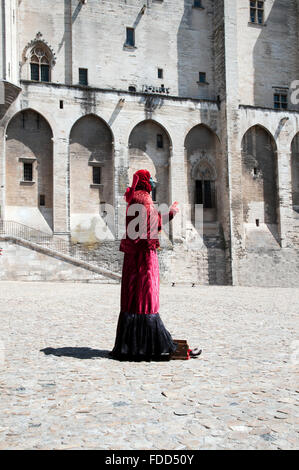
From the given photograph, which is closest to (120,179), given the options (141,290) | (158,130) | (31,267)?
(158,130)

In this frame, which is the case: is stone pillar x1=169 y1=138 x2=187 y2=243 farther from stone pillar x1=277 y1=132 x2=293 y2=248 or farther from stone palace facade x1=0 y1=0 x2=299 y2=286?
stone pillar x1=277 y1=132 x2=293 y2=248

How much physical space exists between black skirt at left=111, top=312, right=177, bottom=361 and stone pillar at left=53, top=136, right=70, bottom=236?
21.5 m

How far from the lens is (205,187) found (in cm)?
3105

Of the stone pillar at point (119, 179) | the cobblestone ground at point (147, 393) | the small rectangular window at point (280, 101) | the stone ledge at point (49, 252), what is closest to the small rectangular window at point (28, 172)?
the stone pillar at point (119, 179)

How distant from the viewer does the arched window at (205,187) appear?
30891mm

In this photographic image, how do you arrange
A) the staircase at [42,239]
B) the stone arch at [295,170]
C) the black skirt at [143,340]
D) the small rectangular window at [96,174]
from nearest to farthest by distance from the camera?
the black skirt at [143,340] < the staircase at [42,239] < the small rectangular window at [96,174] < the stone arch at [295,170]

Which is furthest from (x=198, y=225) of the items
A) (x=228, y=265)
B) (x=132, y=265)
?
(x=132, y=265)

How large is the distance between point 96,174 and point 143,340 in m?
23.7

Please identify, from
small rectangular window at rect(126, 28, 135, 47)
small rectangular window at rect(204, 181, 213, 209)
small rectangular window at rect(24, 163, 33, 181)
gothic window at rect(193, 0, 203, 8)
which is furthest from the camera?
gothic window at rect(193, 0, 203, 8)

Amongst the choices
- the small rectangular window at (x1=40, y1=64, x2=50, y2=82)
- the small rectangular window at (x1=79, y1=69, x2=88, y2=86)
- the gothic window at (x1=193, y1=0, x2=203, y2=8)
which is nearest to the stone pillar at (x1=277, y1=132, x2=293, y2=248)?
the gothic window at (x1=193, y1=0, x2=203, y2=8)

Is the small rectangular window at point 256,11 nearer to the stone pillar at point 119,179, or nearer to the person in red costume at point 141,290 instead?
the stone pillar at point 119,179

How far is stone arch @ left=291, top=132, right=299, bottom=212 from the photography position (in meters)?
32.2

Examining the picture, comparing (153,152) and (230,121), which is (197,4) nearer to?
(230,121)

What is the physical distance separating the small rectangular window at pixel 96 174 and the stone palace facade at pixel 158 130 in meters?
0.14
